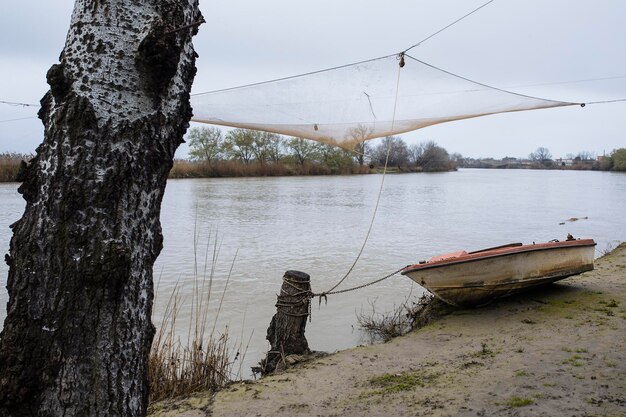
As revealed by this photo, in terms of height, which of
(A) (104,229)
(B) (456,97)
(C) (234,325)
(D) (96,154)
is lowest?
(C) (234,325)

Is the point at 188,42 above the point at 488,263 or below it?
above

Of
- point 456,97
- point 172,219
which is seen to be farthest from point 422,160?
point 456,97

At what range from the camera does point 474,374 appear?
10.8 ft

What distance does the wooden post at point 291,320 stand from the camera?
4.38m

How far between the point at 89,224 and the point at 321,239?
32.0ft

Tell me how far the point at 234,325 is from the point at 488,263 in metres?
2.78

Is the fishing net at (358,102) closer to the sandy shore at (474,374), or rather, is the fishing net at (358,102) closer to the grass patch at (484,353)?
the sandy shore at (474,374)

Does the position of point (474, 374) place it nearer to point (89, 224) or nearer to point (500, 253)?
point (500, 253)

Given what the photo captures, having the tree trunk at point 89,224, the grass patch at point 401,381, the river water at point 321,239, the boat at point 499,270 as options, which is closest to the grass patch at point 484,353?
the grass patch at point 401,381

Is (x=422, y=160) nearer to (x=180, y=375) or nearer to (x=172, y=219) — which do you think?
(x=172, y=219)

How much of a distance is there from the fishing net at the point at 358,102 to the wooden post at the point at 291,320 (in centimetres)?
177

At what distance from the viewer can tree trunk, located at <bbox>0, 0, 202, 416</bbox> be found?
1.26 meters

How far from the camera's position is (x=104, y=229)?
1.29m

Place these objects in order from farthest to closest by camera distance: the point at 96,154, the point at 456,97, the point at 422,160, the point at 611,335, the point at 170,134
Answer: the point at 422,160 < the point at 456,97 < the point at 611,335 < the point at 170,134 < the point at 96,154
